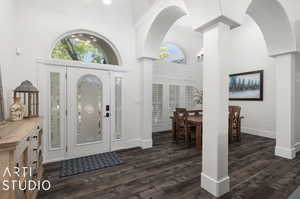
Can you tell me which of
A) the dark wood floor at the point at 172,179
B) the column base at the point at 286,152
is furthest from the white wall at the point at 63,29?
the column base at the point at 286,152

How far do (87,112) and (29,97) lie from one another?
1173 millimetres

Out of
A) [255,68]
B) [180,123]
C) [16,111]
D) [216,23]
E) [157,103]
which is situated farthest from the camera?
[157,103]

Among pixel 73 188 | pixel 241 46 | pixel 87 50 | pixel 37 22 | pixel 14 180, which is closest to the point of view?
pixel 14 180

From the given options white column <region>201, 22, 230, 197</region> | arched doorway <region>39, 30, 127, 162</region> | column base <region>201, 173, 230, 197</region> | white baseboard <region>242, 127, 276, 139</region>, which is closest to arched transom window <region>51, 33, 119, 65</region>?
arched doorway <region>39, 30, 127, 162</region>

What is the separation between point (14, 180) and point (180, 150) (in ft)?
10.4

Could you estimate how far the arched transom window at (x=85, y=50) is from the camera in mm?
3426

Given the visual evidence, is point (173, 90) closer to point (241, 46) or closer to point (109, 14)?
point (241, 46)

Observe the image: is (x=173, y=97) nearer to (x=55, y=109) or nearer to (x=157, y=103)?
(x=157, y=103)

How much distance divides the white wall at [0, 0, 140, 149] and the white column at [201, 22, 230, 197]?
2266 millimetres

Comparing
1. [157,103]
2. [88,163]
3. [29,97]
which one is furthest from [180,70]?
[29,97]

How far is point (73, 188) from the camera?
2152 mm

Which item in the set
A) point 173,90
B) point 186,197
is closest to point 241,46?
point 173,90

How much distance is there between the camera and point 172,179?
2359 mm

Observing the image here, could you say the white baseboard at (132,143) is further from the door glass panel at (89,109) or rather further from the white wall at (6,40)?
the white wall at (6,40)
